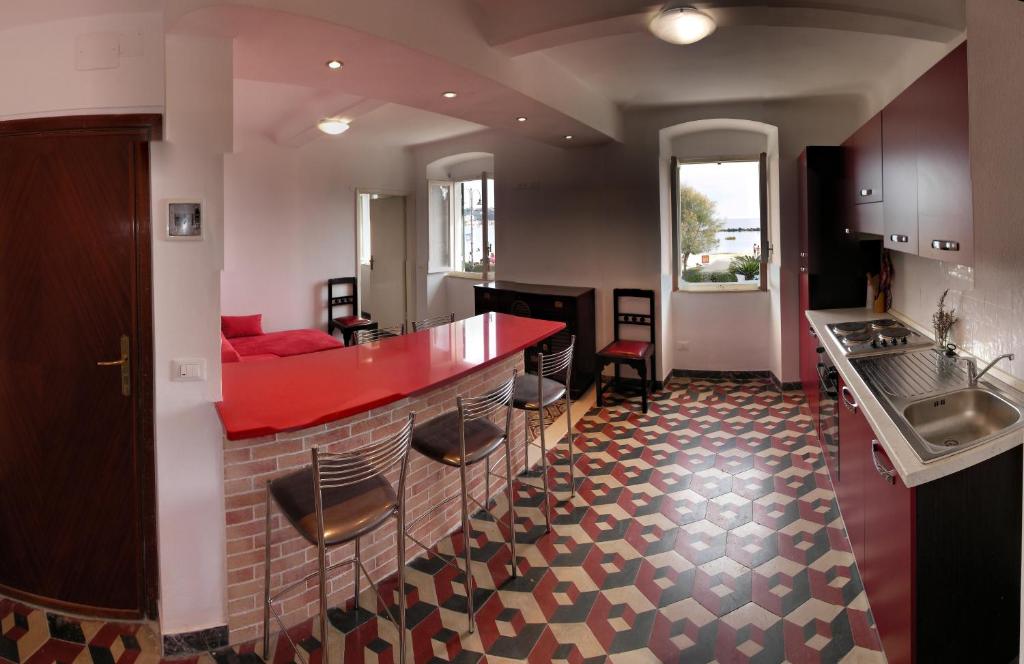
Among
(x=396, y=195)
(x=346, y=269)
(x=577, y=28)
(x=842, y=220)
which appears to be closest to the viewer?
(x=577, y=28)

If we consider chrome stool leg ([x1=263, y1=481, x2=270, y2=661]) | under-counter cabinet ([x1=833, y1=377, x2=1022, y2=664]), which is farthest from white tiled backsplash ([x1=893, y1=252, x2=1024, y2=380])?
chrome stool leg ([x1=263, y1=481, x2=270, y2=661])

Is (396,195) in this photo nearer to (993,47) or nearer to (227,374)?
(227,374)

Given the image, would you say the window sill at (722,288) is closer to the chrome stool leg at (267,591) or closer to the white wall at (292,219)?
the white wall at (292,219)

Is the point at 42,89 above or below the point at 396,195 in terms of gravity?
below

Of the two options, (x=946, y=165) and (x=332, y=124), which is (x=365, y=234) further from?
(x=946, y=165)

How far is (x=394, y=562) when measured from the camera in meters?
2.80

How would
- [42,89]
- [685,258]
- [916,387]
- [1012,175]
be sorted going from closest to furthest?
[1012,175]
[42,89]
[916,387]
[685,258]

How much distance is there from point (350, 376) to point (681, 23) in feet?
7.66

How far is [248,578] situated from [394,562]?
2.29ft

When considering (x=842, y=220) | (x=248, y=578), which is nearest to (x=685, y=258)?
(x=842, y=220)

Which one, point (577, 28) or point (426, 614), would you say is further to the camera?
point (577, 28)

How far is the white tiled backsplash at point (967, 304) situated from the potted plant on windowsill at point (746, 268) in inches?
77.6

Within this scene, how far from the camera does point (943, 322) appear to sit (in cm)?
316

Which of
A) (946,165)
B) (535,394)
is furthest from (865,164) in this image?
(535,394)
